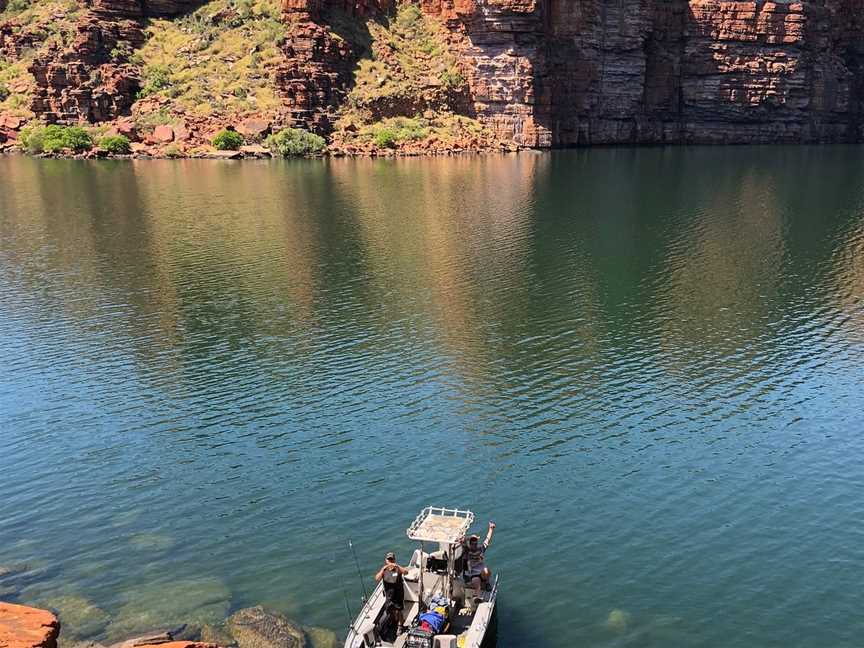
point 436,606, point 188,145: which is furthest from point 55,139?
point 436,606

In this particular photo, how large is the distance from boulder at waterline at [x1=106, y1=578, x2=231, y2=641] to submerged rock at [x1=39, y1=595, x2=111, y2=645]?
1.30 ft

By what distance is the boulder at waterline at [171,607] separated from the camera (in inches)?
922

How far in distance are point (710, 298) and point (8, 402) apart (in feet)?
141

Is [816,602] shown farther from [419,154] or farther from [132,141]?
[132,141]

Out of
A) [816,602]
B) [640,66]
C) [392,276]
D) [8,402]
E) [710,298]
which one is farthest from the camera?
[640,66]

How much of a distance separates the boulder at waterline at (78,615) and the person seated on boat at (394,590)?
8350 millimetres

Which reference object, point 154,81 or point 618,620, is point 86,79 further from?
point 618,620

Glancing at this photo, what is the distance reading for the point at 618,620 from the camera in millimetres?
23531

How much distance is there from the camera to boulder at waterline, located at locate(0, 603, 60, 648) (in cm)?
1938

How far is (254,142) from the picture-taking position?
470 feet

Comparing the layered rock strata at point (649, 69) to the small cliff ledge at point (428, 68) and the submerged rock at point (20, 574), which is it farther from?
the submerged rock at point (20, 574)

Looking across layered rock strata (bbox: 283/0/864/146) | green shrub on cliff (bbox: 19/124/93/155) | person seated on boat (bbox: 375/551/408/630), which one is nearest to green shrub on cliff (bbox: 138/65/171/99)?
green shrub on cliff (bbox: 19/124/93/155)

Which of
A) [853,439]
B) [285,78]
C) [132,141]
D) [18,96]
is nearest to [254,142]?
[285,78]

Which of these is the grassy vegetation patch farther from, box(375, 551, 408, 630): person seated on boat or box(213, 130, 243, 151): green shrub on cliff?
box(375, 551, 408, 630): person seated on boat
